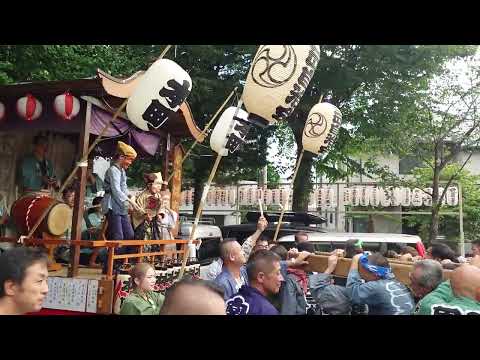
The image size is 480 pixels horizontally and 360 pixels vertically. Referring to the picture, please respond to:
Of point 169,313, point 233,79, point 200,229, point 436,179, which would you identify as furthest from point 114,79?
point 436,179

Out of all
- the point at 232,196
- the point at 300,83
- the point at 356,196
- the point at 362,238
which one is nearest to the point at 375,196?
the point at 356,196

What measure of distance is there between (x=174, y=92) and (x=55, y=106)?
1667 millimetres

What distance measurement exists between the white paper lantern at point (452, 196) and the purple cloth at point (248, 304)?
662 inches

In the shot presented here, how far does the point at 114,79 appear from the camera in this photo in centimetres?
593

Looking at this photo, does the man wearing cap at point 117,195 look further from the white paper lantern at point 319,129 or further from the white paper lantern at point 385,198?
the white paper lantern at point 385,198

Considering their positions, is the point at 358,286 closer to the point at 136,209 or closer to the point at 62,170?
the point at 136,209

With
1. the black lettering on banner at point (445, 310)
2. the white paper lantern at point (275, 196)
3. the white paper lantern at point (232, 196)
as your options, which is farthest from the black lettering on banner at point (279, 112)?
the white paper lantern at point (232, 196)

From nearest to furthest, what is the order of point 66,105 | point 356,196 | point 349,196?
point 66,105 < point 356,196 < point 349,196

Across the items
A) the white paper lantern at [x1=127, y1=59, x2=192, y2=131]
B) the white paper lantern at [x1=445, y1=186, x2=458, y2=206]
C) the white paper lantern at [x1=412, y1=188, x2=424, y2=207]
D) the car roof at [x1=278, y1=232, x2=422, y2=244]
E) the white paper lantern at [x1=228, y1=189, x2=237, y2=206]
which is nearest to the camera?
the white paper lantern at [x1=127, y1=59, x2=192, y2=131]

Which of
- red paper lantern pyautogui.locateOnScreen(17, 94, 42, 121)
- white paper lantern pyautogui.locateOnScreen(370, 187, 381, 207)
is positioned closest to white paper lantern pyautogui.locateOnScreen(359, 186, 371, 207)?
white paper lantern pyautogui.locateOnScreen(370, 187, 381, 207)

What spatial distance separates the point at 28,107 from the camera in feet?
20.3

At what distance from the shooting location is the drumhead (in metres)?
6.11

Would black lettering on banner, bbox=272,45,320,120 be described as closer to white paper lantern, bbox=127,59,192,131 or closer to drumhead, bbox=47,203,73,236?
white paper lantern, bbox=127,59,192,131

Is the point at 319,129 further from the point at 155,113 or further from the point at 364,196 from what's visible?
the point at 364,196
